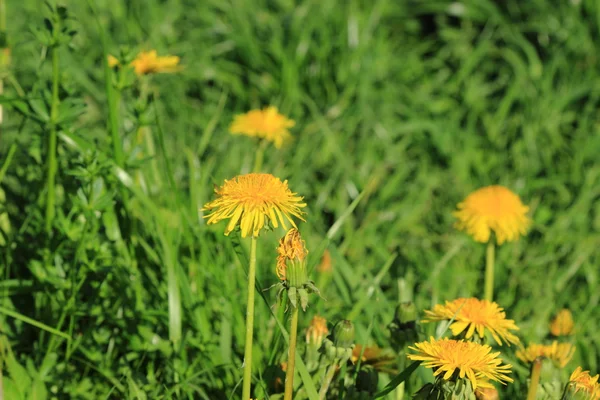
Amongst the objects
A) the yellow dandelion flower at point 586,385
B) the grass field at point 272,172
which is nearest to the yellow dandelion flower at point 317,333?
the grass field at point 272,172

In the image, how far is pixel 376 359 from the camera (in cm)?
162

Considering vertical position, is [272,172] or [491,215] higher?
[272,172]

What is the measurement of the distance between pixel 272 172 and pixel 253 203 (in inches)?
57.0

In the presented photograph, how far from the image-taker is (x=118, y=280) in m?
1.80

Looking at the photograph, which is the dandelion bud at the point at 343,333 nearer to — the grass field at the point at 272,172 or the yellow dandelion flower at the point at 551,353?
the grass field at the point at 272,172

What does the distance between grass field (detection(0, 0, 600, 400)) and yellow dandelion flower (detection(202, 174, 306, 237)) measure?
0.21m

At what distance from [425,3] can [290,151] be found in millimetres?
1006

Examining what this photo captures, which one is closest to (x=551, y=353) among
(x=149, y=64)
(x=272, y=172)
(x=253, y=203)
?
(x=253, y=203)

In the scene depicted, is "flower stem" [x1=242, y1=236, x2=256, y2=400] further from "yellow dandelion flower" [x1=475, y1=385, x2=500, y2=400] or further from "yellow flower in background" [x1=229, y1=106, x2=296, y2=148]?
"yellow flower in background" [x1=229, y1=106, x2=296, y2=148]

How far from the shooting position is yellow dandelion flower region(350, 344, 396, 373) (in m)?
1.61

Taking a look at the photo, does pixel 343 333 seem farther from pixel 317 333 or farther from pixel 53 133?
pixel 53 133

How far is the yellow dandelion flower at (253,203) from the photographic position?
1240 mm

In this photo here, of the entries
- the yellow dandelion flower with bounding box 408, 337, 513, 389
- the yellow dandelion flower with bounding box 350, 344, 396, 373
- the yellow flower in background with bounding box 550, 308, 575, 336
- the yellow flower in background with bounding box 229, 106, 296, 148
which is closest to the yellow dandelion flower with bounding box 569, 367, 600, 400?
the yellow dandelion flower with bounding box 408, 337, 513, 389

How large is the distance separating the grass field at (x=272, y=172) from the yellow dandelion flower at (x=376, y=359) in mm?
45
